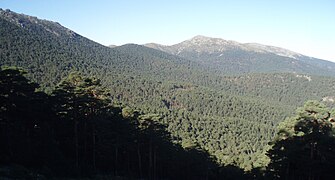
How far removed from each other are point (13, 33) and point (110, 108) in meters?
120

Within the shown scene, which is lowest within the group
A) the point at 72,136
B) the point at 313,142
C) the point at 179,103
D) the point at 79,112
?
the point at 179,103

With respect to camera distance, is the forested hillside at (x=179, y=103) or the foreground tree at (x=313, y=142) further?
the forested hillside at (x=179, y=103)

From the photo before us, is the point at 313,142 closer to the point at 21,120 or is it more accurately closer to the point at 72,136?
the point at 72,136

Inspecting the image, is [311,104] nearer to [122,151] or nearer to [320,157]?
[320,157]

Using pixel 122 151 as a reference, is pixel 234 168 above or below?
below

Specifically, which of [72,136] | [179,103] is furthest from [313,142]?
[179,103]

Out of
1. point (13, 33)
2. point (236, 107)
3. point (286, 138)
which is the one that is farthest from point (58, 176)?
point (236, 107)

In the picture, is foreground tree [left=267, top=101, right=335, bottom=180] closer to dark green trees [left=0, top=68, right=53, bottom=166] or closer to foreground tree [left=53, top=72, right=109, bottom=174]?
foreground tree [left=53, top=72, right=109, bottom=174]

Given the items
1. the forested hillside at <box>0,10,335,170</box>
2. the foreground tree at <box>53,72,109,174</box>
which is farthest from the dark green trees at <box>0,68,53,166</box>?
the forested hillside at <box>0,10,335,170</box>

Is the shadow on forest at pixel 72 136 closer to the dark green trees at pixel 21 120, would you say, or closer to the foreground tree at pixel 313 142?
→ the dark green trees at pixel 21 120

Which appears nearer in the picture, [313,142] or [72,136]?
[313,142]

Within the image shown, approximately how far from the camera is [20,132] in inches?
938

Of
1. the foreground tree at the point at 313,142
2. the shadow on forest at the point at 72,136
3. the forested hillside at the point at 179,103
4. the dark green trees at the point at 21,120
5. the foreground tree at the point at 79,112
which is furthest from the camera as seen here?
the forested hillside at the point at 179,103

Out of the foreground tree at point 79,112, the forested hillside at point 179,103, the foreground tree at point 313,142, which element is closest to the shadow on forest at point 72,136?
the foreground tree at point 79,112
